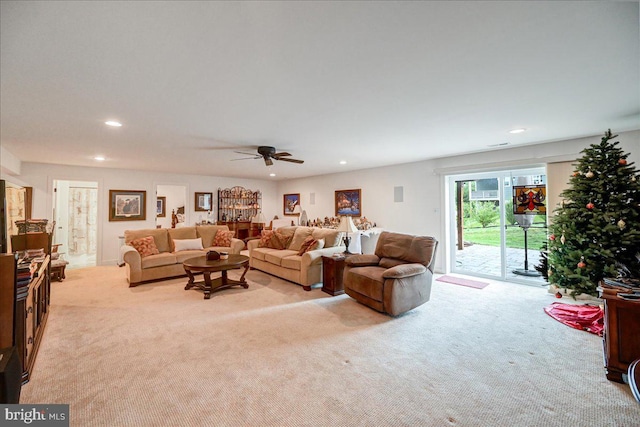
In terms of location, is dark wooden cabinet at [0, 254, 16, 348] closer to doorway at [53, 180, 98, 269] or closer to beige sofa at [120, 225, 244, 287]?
beige sofa at [120, 225, 244, 287]

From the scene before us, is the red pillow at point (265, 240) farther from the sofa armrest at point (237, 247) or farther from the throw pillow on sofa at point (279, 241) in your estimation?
the sofa armrest at point (237, 247)

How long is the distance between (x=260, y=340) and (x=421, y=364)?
1.56 m

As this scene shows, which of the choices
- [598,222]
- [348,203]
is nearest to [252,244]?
[348,203]

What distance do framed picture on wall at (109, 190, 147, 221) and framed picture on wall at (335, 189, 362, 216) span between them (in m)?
5.23

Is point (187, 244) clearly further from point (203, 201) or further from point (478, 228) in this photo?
point (478, 228)

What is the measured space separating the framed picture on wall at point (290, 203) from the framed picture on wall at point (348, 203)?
6.10 ft

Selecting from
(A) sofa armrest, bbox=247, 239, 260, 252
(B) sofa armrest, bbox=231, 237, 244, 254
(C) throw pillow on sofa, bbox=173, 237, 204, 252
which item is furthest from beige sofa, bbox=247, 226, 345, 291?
(C) throw pillow on sofa, bbox=173, 237, 204, 252

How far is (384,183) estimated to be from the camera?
6.45 m

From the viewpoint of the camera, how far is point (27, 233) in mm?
3377

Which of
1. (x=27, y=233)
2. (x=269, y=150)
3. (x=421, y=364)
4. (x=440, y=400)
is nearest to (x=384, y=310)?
(x=421, y=364)

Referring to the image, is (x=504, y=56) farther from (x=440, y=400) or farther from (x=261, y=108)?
(x=440, y=400)

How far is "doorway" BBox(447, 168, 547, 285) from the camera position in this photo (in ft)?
15.8

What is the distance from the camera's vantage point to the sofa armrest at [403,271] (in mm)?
3213

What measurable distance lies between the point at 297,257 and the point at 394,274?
2.01 m
